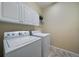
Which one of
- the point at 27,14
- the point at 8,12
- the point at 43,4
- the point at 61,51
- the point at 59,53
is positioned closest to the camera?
the point at 8,12

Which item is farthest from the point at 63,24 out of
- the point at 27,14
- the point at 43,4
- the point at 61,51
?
the point at 27,14

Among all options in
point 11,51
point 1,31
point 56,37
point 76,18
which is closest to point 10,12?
point 1,31

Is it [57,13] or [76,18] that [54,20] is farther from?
[76,18]

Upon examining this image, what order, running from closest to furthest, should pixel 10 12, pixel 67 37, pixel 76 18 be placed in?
pixel 10 12, pixel 76 18, pixel 67 37

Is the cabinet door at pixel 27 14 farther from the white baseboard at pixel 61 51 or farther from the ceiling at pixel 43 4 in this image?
the white baseboard at pixel 61 51

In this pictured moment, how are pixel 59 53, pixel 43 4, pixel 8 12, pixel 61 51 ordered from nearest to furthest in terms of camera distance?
1. pixel 8 12
2. pixel 59 53
3. pixel 61 51
4. pixel 43 4

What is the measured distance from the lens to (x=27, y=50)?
4.40ft

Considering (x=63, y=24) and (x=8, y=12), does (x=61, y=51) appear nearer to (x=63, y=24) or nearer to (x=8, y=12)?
(x=63, y=24)

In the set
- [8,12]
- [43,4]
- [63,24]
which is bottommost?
[63,24]

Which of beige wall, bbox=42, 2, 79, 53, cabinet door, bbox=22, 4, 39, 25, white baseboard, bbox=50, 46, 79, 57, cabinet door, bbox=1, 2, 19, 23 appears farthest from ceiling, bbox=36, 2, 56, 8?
cabinet door, bbox=1, 2, 19, 23

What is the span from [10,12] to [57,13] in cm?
290

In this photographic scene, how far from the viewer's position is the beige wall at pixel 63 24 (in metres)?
3.39

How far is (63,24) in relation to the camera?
375cm

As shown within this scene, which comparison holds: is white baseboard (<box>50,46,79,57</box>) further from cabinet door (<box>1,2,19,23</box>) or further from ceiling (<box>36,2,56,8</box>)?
cabinet door (<box>1,2,19,23</box>)
